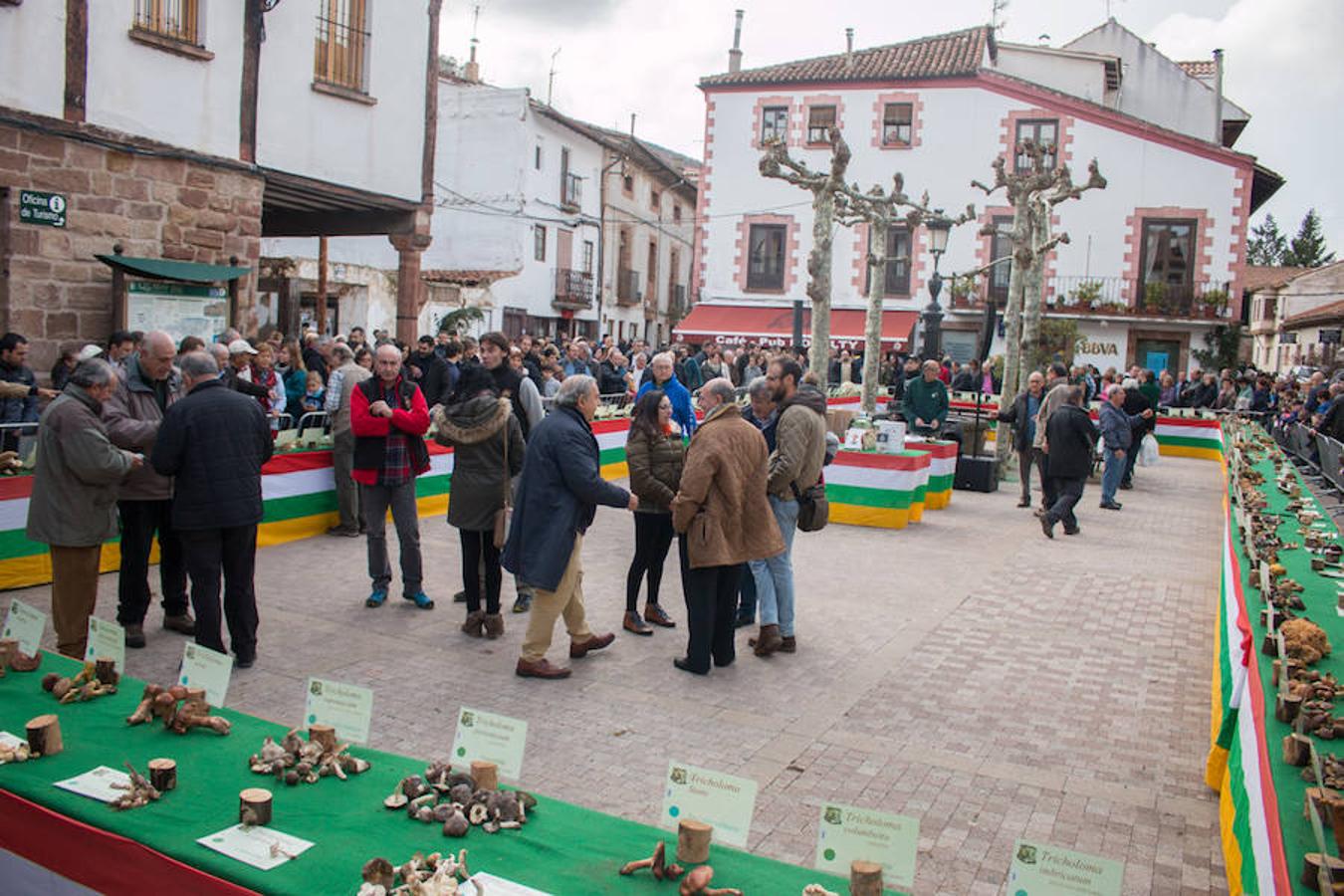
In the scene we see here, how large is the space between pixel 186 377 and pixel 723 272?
29.8 m

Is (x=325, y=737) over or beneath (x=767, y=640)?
over

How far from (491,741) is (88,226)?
903cm

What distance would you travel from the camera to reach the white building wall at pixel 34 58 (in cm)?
923

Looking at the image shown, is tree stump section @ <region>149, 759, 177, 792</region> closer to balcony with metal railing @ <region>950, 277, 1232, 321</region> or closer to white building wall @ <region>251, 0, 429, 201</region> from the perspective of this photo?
white building wall @ <region>251, 0, 429, 201</region>

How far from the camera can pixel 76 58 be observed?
384 inches

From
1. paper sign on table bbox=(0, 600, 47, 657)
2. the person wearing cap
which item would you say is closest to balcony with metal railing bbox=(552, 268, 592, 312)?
the person wearing cap

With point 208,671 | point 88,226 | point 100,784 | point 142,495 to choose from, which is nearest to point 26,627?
point 208,671

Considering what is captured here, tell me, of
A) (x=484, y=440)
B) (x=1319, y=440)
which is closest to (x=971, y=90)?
(x=1319, y=440)

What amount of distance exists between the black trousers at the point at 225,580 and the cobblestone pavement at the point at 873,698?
0.23 metres

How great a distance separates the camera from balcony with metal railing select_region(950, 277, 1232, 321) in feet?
99.9

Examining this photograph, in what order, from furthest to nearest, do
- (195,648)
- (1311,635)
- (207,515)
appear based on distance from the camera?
(207,515), (1311,635), (195,648)

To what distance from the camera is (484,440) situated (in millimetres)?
6672

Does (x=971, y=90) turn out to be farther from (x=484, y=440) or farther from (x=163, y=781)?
(x=163, y=781)

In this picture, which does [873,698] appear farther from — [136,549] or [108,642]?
[136,549]
